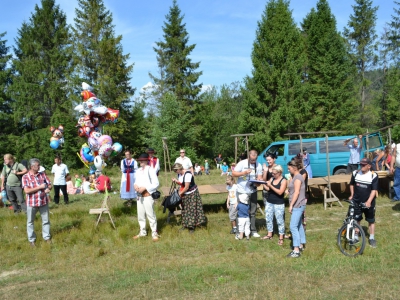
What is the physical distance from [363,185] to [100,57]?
83.3 ft

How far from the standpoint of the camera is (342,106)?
27266mm

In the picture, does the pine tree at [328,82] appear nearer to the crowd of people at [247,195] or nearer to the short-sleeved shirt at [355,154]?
the short-sleeved shirt at [355,154]

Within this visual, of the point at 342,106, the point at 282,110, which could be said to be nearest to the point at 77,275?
the point at 282,110

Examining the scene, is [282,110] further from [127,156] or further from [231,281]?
[231,281]

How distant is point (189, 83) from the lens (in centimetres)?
3130

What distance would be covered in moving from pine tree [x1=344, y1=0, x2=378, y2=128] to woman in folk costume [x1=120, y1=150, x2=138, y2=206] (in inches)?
1002

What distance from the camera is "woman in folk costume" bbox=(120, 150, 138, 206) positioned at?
9656 millimetres

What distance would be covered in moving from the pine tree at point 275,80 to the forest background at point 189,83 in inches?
2.8

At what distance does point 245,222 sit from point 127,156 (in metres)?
3.91

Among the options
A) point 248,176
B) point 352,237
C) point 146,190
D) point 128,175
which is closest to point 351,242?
point 352,237

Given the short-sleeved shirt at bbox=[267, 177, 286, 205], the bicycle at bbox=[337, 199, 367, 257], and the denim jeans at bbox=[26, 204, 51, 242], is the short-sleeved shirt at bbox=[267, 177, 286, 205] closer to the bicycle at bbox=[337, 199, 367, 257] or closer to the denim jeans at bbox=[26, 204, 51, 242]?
the bicycle at bbox=[337, 199, 367, 257]

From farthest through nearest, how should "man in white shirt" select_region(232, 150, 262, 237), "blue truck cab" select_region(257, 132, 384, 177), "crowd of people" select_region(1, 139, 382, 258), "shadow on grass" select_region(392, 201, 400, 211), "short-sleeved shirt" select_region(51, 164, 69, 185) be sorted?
"blue truck cab" select_region(257, 132, 384, 177) < "short-sleeved shirt" select_region(51, 164, 69, 185) < "shadow on grass" select_region(392, 201, 400, 211) < "man in white shirt" select_region(232, 150, 262, 237) < "crowd of people" select_region(1, 139, 382, 258)

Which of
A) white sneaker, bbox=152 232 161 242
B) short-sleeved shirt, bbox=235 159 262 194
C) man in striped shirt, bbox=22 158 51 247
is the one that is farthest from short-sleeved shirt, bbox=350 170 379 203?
man in striped shirt, bbox=22 158 51 247

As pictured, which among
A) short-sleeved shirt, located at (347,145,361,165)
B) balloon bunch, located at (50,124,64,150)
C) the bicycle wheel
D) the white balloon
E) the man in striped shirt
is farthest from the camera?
short-sleeved shirt, located at (347,145,361,165)
